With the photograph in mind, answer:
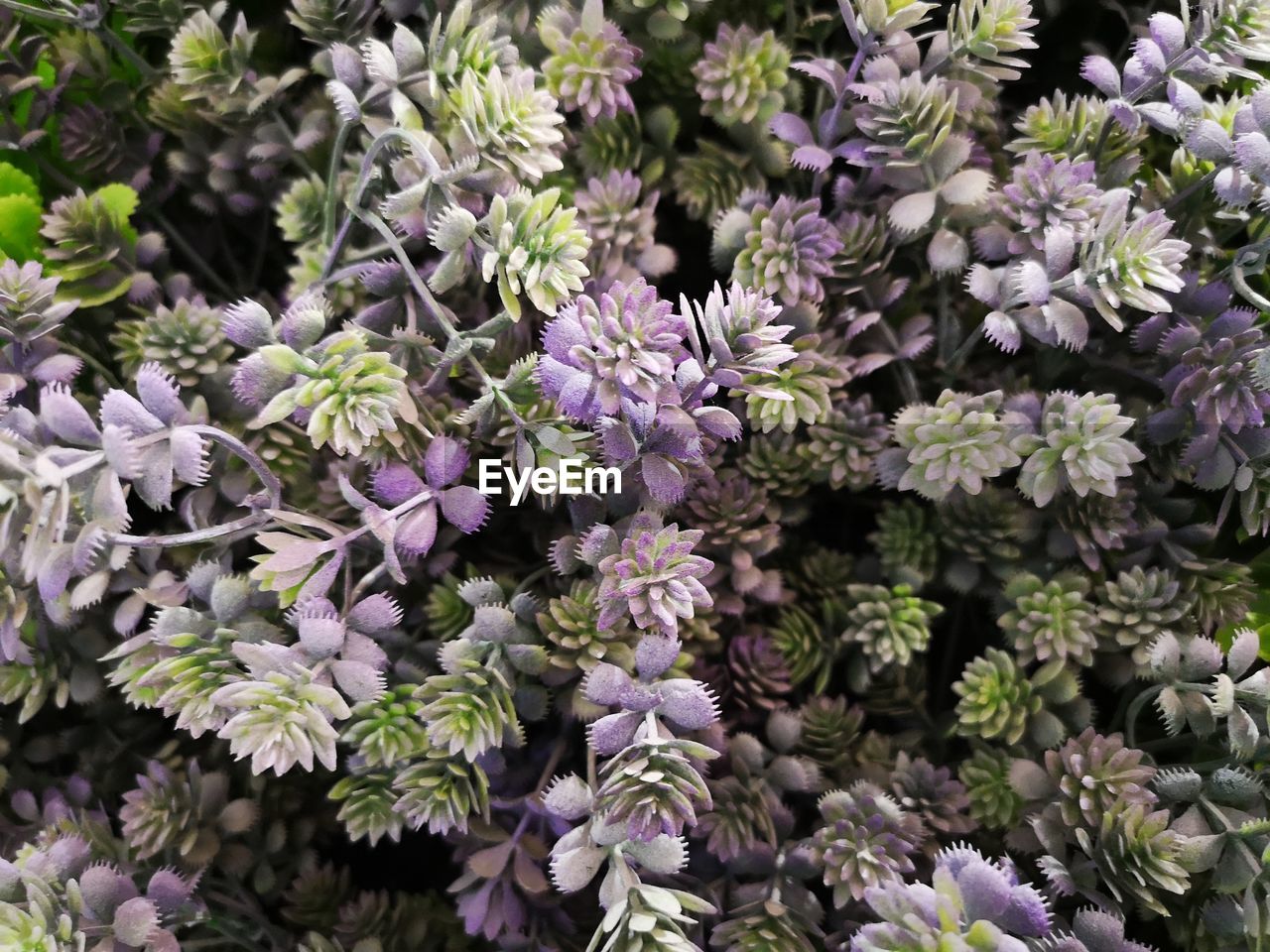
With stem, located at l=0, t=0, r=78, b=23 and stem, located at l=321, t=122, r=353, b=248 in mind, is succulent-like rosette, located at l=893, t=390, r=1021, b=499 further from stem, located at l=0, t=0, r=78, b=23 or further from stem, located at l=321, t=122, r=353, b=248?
stem, located at l=0, t=0, r=78, b=23

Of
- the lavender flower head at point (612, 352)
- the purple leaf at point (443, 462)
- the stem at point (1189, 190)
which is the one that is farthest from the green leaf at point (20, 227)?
the stem at point (1189, 190)

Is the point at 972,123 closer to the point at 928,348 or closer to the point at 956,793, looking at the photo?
the point at 928,348

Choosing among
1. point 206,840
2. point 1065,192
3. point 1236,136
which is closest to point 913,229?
point 1065,192

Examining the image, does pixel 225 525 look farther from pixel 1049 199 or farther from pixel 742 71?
pixel 1049 199

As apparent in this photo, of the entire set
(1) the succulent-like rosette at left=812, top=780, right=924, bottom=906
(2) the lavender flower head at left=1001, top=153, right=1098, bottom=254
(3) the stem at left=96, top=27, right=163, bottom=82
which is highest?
(2) the lavender flower head at left=1001, top=153, right=1098, bottom=254

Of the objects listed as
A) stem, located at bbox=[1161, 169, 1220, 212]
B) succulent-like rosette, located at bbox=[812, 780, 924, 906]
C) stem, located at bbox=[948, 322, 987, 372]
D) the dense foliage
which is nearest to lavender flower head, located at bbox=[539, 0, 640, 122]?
the dense foliage

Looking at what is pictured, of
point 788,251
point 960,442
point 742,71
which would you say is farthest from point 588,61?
point 960,442

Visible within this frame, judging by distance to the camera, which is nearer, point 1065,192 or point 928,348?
point 1065,192

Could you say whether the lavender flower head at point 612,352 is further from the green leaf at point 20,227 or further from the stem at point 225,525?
the green leaf at point 20,227
